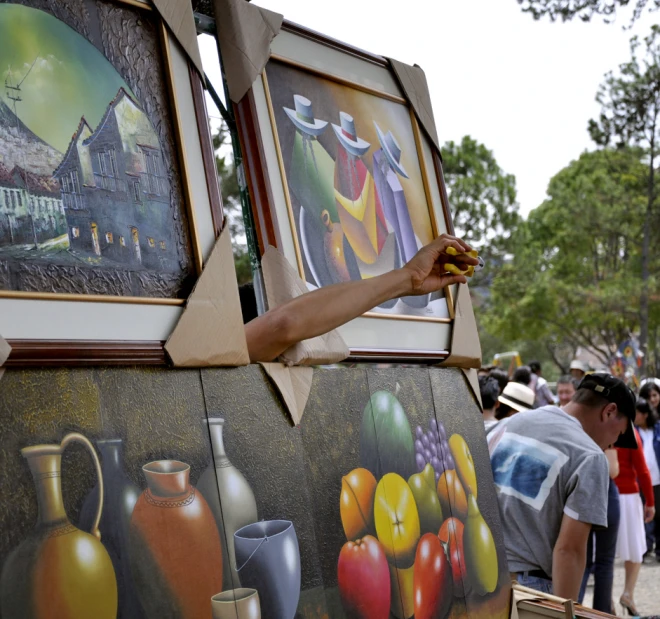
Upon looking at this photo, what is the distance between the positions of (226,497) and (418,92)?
1540 mm

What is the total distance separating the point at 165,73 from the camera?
1844 mm

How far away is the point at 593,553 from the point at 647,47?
1521cm

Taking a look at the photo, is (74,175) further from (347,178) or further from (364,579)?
(364,579)

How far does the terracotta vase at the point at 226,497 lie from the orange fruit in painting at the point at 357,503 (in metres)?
0.32

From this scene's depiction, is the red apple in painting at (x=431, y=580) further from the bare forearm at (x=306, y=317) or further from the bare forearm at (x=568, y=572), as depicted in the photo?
the bare forearm at (x=568, y=572)

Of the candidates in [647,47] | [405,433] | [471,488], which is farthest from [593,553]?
[647,47]

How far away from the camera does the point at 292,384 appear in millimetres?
1908

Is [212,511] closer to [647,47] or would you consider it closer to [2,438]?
[2,438]

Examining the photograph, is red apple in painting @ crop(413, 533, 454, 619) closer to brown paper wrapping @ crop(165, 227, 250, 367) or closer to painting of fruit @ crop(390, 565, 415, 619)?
painting of fruit @ crop(390, 565, 415, 619)

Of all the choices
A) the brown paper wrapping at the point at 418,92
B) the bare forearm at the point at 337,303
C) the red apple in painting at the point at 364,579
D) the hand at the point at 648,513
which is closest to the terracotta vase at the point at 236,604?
the red apple in painting at the point at 364,579

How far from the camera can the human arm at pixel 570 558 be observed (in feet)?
9.70

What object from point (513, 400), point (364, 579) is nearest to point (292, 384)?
point (364, 579)

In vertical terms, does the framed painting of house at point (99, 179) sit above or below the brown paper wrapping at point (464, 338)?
above

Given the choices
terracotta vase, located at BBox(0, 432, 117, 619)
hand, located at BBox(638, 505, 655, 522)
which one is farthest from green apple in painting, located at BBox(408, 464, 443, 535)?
hand, located at BBox(638, 505, 655, 522)
